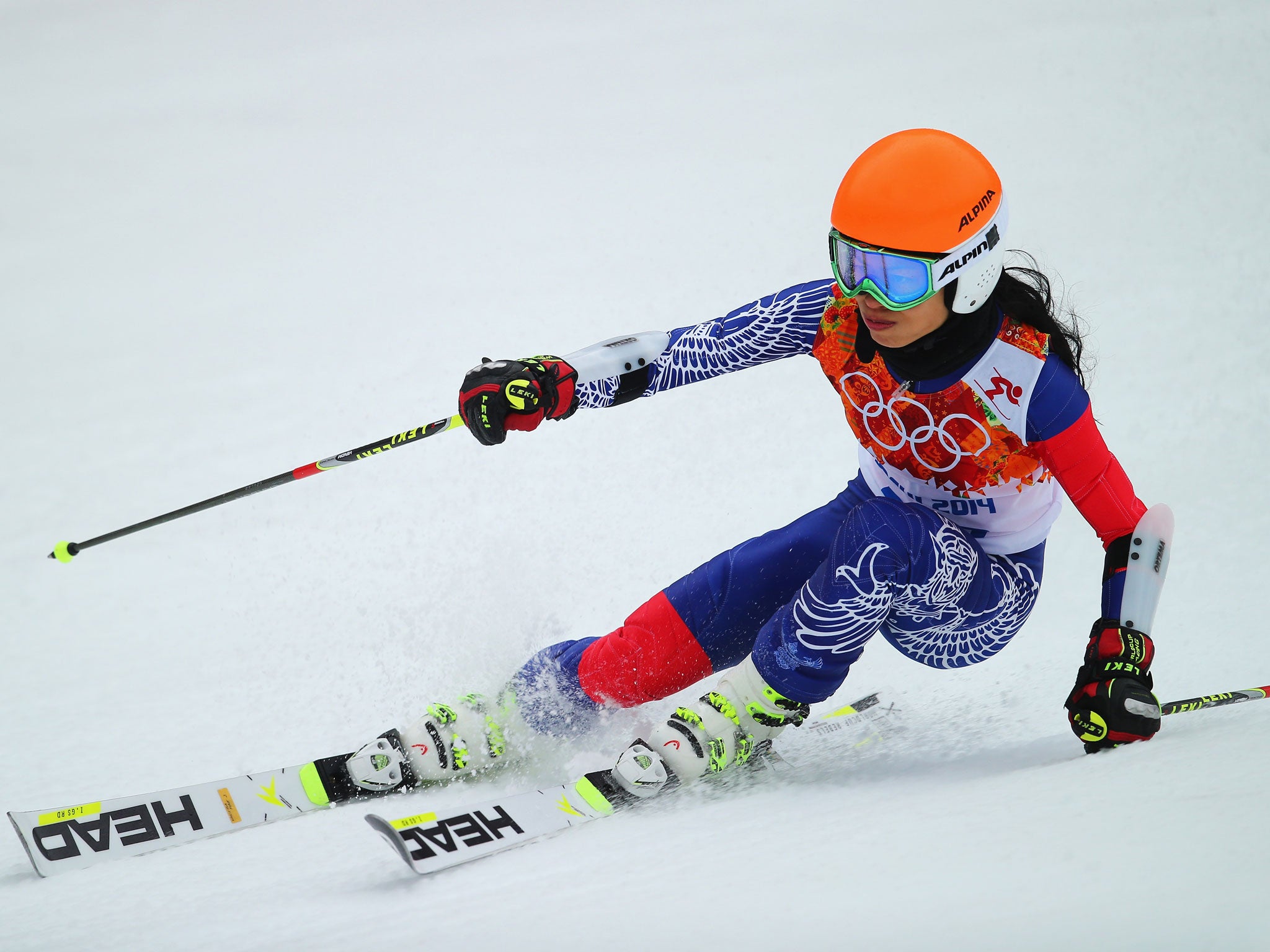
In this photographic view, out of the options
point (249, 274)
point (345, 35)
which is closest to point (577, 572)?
point (249, 274)

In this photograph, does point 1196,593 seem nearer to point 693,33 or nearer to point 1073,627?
point 1073,627

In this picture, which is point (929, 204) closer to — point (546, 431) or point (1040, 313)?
point (1040, 313)

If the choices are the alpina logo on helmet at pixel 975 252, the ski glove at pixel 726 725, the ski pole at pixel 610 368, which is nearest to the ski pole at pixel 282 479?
the ski pole at pixel 610 368

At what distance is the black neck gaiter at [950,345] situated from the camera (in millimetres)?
1808

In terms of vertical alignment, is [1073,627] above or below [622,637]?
below

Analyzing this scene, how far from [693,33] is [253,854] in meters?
5.43

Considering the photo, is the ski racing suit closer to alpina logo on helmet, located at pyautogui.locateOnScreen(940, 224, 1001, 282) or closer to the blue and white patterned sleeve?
the blue and white patterned sleeve

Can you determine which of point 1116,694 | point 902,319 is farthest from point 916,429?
point 1116,694

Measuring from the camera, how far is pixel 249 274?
524 cm

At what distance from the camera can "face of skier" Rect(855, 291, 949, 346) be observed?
1782 millimetres

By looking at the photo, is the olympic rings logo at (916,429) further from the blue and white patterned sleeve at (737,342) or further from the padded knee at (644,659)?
the padded knee at (644,659)

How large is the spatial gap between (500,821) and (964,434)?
1021 millimetres

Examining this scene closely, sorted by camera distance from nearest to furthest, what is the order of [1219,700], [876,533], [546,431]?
1. [876,533]
2. [1219,700]
3. [546,431]

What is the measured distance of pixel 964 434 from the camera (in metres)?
1.88
